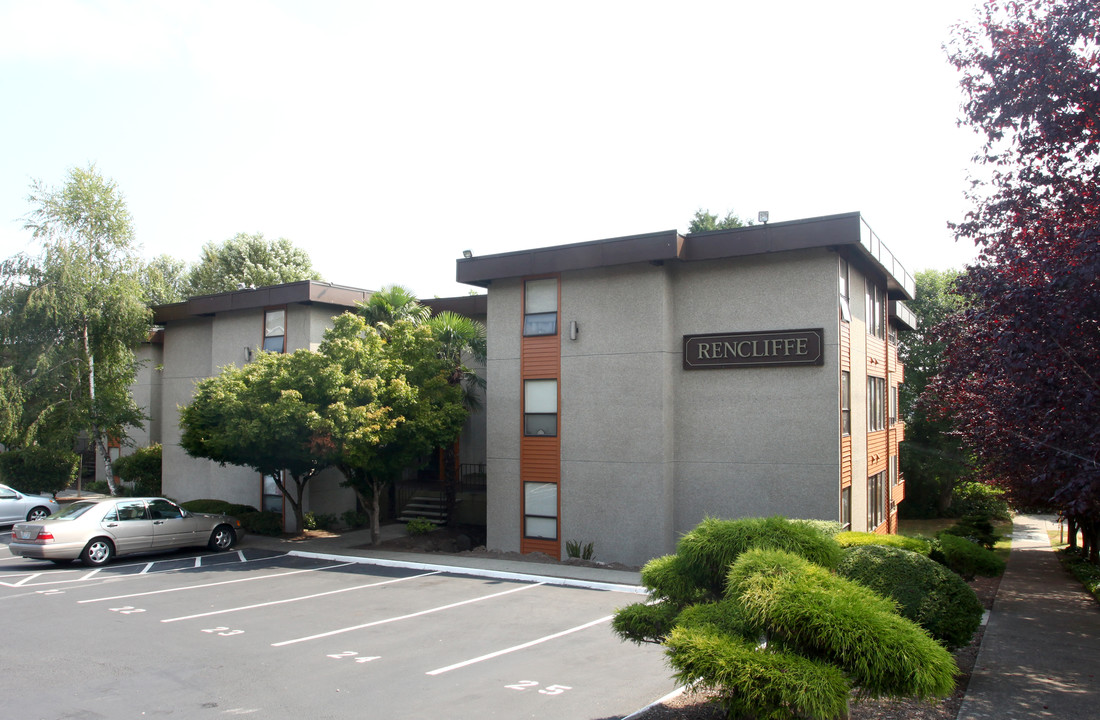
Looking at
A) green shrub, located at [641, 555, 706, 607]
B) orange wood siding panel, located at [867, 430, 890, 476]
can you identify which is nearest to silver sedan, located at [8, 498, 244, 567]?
green shrub, located at [641, 555, 706, 607]

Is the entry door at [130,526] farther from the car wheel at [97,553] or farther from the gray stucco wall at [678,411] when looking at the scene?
the gray stucco wall at [678,411]

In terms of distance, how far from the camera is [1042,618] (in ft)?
40.9

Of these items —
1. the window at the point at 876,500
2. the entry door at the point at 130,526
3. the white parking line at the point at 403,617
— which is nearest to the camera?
the white parking line at the point at 403,617

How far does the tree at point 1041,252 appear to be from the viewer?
331 inches

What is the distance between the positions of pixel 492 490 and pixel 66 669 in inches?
437

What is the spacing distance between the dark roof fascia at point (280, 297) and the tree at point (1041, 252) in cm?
1701

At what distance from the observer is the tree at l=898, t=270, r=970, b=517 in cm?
3594

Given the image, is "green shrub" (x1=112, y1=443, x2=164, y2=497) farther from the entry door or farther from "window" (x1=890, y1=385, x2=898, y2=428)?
"window" (x1=890, y1=385, x2=898, y2=428)

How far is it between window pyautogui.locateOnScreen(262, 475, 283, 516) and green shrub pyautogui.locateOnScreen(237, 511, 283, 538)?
41.3 inches

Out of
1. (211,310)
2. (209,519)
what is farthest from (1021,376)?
(211,310)

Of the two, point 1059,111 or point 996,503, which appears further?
point 996,503

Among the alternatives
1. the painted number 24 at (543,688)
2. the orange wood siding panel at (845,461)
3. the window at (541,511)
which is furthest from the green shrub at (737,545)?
the window at (541,511)

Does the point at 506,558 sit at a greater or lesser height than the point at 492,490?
lesser

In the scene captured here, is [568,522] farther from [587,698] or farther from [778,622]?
[778,622]
